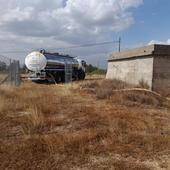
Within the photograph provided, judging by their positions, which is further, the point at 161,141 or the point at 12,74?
the point at 12,74

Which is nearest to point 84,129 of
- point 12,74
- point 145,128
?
point 145,128

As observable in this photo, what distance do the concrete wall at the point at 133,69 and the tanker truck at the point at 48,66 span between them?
792cm

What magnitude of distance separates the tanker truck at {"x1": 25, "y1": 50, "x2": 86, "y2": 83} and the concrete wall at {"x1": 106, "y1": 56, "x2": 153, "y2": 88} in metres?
7.92

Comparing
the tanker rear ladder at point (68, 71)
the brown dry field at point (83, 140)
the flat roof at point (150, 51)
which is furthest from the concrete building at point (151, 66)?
the tanker rear ladder at point (68, 71)

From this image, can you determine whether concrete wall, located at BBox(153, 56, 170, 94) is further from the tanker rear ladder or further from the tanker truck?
the tanker rear ladder

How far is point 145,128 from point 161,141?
62.7 inches

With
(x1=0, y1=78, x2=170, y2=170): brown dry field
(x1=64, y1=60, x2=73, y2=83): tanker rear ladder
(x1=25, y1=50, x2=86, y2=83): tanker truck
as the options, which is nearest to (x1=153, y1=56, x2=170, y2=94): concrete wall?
(x1=0, y1=78, x2=170, y2=170): brown dry field

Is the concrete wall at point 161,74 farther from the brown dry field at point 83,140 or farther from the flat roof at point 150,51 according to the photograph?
the brown dry field at point 83,140

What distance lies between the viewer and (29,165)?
6602mm

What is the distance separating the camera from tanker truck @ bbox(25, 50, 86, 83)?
33375 mm

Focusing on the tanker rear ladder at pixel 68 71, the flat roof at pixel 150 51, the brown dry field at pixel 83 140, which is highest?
the flat roof at pixel 150 51

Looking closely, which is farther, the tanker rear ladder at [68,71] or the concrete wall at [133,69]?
the tanker rear ladder at [68,71]

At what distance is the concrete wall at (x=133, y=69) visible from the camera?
65.0 ft

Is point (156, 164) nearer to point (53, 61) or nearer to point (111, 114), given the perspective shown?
point (111, 114)
